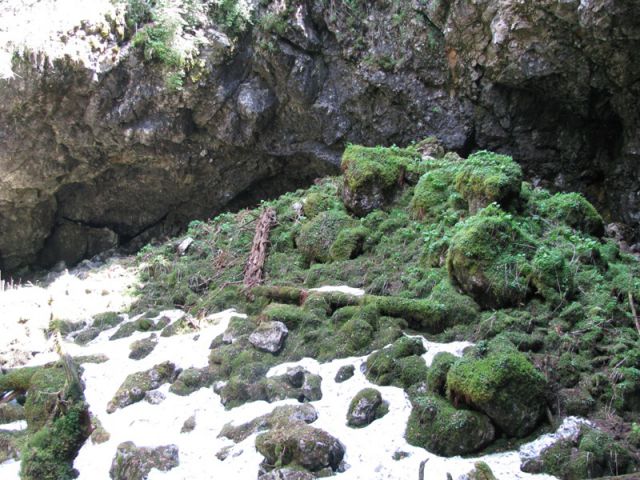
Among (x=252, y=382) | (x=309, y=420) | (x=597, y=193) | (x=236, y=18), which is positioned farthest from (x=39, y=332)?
(x=597, y=193)

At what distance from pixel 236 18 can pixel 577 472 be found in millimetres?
10506

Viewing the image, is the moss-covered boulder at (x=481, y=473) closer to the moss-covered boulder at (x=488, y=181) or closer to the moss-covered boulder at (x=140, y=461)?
the moss-covered boulder at (x=140, y=461)

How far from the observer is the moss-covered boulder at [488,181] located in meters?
6.60

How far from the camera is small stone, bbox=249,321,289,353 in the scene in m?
5.88

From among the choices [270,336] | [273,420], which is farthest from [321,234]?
[273,420]

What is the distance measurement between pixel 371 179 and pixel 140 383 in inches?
169

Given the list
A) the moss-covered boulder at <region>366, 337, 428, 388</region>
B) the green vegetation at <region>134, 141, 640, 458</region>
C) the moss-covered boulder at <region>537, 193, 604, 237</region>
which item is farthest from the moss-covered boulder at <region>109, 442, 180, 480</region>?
the moss-covered boulder at <region>537, 193, 604, 237</region>

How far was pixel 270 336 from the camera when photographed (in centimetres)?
596

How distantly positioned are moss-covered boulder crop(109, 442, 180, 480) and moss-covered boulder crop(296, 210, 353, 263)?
3590 millimetres

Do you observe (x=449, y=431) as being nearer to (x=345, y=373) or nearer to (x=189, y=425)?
(x=345, y=373)

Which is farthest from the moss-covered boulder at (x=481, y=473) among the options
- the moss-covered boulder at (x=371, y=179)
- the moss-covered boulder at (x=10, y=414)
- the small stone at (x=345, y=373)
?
the moss-covered boulder at (x=371, y=179)

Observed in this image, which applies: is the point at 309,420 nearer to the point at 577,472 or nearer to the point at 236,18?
the point at 577,472

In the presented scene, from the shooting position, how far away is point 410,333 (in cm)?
557

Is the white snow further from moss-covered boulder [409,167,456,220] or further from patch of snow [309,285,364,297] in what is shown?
moss-covered boulder [409,167,456,220]
